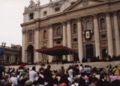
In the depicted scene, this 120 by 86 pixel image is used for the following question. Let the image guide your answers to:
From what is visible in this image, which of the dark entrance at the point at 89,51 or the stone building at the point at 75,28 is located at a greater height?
the stone building at the point at 75,28

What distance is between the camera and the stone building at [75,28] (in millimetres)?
40144

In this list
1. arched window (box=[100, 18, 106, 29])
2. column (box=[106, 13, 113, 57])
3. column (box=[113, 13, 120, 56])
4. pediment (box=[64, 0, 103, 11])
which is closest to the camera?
column (box=[113, 13, 120, 56])

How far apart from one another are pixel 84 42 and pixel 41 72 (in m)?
30.6

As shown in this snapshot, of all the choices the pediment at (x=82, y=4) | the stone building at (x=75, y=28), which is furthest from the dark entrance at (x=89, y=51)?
the pediment at (x=82, y=4)

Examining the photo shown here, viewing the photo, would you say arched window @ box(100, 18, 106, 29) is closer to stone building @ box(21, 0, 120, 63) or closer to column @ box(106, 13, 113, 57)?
stone building @ box(21, 0, 120, 63)

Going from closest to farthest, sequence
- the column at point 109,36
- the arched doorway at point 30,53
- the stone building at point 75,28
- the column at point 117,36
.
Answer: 1. the column at point 117,36
2. the column at point 109,36
3. the stone building at point 75,28
4. the arched doorway at point 30,53

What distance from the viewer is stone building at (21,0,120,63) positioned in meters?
40.1

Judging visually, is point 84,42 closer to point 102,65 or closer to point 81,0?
point 81,0

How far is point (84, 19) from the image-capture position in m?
43.5

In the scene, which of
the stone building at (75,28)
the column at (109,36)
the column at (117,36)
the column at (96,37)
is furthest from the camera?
the column at (96,37)

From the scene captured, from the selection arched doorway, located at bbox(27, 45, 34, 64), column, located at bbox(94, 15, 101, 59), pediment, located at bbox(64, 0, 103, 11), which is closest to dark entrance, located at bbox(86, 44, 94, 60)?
column, located at bbox(94, 15, 101, 59)

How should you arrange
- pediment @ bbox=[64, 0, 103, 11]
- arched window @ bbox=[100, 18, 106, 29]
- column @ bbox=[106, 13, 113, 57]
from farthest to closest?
pediment @ bbox=[64, 0, 103, 11], arched window @ bbox=[100, 18, 106, 29], column @ bbox=[106, 13, 113, 57]

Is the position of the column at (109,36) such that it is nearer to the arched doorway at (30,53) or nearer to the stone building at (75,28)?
the stone building at (75,28)

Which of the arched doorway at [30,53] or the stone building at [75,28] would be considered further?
the arched doorway at [30,53]
